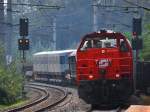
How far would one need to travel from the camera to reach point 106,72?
2331 centimetres

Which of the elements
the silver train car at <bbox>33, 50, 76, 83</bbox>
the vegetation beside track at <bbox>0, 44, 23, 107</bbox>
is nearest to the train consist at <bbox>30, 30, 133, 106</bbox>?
the vegetation beside track at <bbox>0, 44, 23, 107</bbox>

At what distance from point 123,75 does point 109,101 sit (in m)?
1.27

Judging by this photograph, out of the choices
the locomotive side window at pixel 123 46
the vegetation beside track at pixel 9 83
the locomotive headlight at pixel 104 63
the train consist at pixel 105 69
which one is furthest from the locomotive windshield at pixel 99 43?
the vegetation beside track at pixel 9 83

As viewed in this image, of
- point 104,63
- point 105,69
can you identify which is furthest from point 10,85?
point 105,69

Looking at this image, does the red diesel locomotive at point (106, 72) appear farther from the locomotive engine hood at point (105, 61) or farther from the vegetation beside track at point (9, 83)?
the vegetation beside track at point (9, 83)

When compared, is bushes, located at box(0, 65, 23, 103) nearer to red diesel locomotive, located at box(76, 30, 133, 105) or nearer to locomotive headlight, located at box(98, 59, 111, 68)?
red diesel locomotive, located at box(76, 30, 133, 105)

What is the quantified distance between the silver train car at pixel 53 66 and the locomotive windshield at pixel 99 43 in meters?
16.3

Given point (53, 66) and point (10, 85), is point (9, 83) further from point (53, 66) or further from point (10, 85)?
point (53, 66)

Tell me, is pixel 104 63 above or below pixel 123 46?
below

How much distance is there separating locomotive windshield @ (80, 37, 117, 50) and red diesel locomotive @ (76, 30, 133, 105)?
0.22 feet

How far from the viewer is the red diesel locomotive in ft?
76.1

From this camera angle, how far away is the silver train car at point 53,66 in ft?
148

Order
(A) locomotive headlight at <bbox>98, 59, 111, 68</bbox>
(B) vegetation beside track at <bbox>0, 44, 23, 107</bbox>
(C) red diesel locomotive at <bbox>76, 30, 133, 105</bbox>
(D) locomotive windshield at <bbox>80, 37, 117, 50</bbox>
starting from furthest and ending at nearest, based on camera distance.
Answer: (B) vegetation beside track at <bbox>0, 44, 23, 107</bbox> → (D) locomotive windshield at <bbox>80, 37, 117, 50</bbox> → (A) locomotive headlight at <bbox>98, 59, 111, 68</bbox> → (C) red diesel locomotive at <bbox>76, 30, 133, 105</bbox>

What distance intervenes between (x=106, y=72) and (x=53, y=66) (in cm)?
2666
